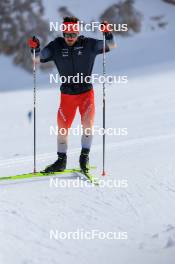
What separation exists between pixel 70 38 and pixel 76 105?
95cm

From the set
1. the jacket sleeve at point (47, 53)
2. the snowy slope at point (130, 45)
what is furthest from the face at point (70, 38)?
the snowy slope at point (130, 45)

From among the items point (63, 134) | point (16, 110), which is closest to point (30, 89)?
point (16, 110)

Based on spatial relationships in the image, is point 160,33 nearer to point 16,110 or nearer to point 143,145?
point 16,110

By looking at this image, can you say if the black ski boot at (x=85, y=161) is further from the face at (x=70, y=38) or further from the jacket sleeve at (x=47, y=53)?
the face at (x=70, y=38)

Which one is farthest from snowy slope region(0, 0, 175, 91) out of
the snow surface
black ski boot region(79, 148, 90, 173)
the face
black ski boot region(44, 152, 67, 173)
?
the face

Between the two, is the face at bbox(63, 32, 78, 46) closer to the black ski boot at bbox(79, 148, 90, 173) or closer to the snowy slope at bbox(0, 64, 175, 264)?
the black ski boot at bbox(79, 148, 90, 173)

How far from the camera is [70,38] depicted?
7723 mm

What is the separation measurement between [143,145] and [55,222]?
4.33m

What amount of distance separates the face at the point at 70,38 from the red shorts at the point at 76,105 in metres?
0.73

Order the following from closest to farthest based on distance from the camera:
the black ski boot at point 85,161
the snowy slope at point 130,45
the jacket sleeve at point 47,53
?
the jacket sleeve at point 47,53, the black ski boot at point 85,161, the snowy slope at point 130,45

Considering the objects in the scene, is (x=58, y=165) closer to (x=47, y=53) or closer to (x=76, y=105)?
(x=76, y=105)

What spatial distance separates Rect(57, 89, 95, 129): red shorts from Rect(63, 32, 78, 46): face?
735 millimetres

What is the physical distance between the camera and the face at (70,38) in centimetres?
769

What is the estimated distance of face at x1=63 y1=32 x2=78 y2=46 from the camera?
769cm
